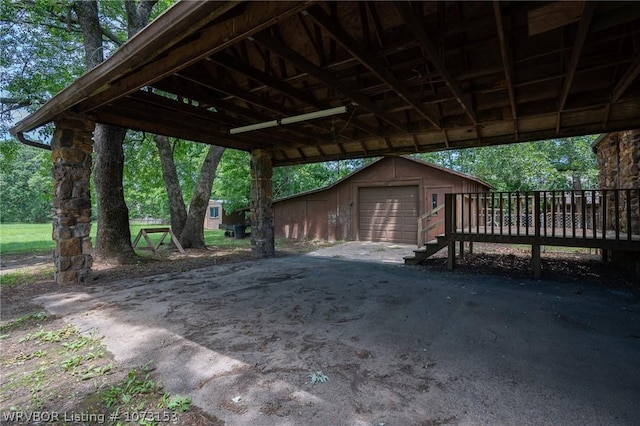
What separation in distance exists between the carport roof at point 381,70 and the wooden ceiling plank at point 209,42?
14mm

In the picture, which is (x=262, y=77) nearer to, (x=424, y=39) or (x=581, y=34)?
(x=424, y=39)

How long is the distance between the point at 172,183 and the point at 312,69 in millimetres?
8938

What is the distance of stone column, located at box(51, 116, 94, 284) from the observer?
17.1 ft

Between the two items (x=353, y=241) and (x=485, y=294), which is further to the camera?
(x=353, y=241)

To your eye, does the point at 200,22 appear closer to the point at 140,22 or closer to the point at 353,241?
the point at 140,22

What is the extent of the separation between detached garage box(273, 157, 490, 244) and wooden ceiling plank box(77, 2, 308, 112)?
1047 centimetres

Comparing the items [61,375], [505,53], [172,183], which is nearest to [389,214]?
[172,183]

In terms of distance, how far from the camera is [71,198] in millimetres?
5289

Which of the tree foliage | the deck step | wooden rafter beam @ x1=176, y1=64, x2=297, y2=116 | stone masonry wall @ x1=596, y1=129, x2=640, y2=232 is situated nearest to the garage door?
the deck step

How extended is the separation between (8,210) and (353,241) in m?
45.4

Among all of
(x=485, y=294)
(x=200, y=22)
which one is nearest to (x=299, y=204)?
(x=485, y=294)

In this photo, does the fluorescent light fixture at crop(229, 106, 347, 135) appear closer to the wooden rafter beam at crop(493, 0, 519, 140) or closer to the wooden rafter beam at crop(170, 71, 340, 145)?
the wooden rafter beam at crop(170, 71, 340, 145)

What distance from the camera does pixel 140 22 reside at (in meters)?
8.39

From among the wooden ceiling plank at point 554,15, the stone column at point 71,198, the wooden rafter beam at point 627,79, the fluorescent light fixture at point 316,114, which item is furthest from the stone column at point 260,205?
the wooden rafter beam at point 627,79
